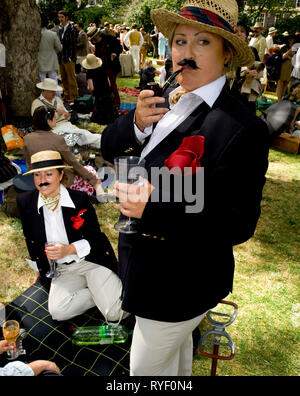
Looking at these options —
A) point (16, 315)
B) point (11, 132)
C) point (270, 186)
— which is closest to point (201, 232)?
point (16, 315)

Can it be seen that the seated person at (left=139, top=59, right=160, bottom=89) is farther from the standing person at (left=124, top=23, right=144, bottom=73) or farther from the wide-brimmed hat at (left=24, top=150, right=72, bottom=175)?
the standing person at (left=124, top=23, right=144, bottom=73)

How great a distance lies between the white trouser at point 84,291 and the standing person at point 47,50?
25.7ft

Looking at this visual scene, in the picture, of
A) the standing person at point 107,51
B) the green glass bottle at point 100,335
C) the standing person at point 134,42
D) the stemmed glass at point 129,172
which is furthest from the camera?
the standing person at point 134,42

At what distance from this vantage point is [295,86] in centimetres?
829

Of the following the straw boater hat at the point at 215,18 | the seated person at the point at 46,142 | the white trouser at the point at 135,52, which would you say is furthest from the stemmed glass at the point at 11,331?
the white trouser at the point at 135,52

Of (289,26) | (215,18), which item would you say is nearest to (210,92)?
(215,18)

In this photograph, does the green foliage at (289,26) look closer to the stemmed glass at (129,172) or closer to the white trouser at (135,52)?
the white trouser at (135,52)

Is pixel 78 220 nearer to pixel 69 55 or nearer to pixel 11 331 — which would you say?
pixel 11 331

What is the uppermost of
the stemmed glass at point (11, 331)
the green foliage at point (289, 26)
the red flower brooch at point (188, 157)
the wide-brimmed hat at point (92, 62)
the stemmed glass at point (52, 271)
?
the green foliage at point (289, 26)

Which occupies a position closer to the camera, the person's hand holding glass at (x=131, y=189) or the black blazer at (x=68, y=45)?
the person's hand holding glass at (x=131, y=189)

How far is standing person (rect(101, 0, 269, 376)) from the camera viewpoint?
138 cm

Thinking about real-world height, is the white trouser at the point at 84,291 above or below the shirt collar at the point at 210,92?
below

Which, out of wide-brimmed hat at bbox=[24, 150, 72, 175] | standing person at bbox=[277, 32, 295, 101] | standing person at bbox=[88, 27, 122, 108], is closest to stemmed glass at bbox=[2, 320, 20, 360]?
wide-brimmed hat at bbox=[24, 150, 72, 175]

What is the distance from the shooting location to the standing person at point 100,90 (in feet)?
28.9
